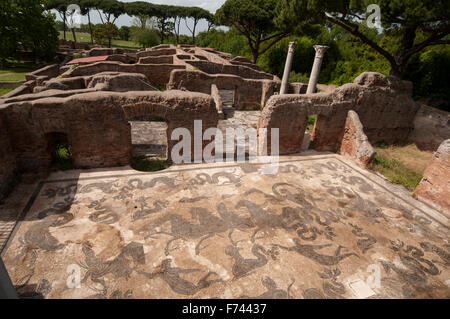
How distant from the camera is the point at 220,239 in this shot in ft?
15.7

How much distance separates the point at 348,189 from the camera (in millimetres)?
6930

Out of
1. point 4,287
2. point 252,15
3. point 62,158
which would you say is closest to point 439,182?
point 4,287

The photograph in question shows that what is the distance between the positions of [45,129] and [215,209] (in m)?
4.83

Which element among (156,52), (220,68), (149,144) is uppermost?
(156,52)

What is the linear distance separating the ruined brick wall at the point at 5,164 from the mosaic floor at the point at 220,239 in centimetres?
36

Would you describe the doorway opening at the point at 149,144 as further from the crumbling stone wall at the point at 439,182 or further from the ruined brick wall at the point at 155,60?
the ruined brick wall at the point at 155,60

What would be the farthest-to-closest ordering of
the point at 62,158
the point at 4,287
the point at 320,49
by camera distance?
the point at 320,49 < the point at 62,158 < the point at 4,287

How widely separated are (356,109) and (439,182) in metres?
4.07

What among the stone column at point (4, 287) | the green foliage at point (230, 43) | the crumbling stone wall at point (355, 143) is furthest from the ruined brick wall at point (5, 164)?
the green foliage at point (230, 43)

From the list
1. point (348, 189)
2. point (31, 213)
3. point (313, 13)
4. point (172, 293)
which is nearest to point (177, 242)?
point (172, 293)

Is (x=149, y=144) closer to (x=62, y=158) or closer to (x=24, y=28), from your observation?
(x=62, y=158)

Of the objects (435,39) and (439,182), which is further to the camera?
(435,39)

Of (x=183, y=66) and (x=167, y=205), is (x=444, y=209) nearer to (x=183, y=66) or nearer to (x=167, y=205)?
(x=167, y=205)

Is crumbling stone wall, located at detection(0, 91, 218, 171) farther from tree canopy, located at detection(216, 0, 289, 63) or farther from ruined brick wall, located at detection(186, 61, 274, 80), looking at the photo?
tree canopy, located at detection(216, 0, 289, 63)
